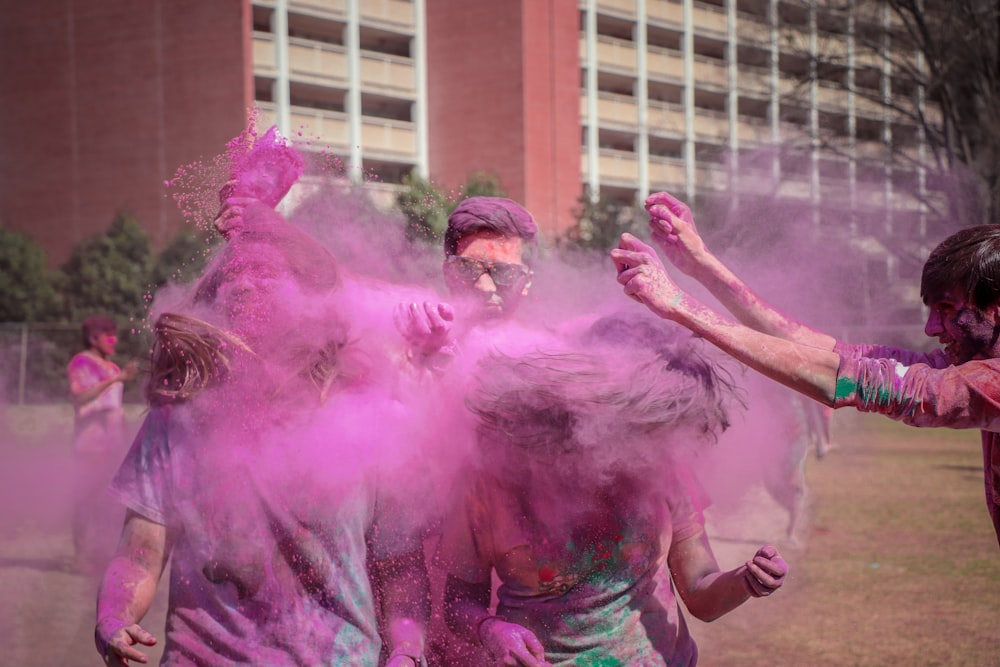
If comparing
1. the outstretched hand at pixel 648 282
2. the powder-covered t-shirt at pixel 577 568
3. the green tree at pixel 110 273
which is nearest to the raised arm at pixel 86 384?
the powder-covered t-shirt at pixel 577 568

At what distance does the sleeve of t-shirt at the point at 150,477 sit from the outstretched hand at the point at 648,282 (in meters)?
1.03

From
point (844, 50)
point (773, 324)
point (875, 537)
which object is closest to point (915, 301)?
point (875, 537)

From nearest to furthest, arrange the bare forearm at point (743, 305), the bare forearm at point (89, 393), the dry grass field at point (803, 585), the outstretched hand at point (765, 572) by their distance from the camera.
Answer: the outstretched hand at point (765, 572), the bare forearm at point (743, 305), the dry grass field at point (803, 585), the bare forearm at point (89, 393)

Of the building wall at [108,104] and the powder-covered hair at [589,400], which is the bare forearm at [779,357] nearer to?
the powder-covered hair at [589,400]

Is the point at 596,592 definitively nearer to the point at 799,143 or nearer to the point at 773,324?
the point at 773,324

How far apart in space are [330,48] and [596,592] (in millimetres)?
36792

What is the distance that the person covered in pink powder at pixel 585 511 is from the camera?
2.48m

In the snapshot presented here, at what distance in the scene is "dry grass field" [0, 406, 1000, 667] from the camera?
600cm

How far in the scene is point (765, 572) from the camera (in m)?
2.53

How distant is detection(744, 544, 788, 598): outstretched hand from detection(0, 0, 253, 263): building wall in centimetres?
3258

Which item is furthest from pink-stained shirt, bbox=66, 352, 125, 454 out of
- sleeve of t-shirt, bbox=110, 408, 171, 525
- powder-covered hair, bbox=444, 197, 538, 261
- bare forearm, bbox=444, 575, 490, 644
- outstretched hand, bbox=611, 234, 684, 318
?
outstretched hand, bbox=611, 234, 684, 318

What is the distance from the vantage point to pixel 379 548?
2578 mm

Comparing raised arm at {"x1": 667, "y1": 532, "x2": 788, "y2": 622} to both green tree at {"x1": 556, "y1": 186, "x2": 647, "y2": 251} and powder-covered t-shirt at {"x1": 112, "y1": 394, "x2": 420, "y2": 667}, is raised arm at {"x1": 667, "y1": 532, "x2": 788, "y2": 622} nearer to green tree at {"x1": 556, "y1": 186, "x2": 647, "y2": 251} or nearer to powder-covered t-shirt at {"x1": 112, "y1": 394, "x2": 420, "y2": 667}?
powder-covered t-shirt at {"x1": 112, "y1": 394, "x2": 420, "y2": 667}

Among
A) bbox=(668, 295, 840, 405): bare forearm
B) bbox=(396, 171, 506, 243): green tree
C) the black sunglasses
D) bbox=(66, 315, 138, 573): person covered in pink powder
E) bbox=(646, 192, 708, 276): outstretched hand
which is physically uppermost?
bbox=(396, 171, 506, 243): green tree
